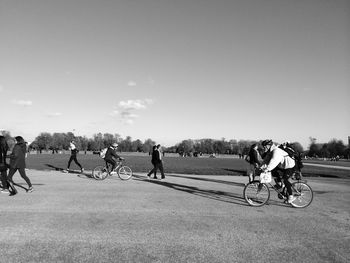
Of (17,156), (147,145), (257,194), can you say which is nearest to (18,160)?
(17,156)

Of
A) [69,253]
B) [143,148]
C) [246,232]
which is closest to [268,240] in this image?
[246,232]

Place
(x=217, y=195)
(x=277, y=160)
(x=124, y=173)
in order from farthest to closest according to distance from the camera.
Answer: (x=124, y=173)
(x=217, y=195)
(x=277, y=160)

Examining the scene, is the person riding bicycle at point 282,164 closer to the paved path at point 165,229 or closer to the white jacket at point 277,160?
the white jacket at point 277,160

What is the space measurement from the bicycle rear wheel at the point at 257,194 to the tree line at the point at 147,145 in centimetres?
13098

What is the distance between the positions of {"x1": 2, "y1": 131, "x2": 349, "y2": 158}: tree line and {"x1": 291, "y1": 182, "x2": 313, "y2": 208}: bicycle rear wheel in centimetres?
13088

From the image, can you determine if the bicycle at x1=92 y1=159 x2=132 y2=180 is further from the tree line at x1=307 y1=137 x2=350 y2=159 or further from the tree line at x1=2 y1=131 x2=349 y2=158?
the tree line at x1=307 y1=137 x2=350 y2=159

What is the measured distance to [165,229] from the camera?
5801mm

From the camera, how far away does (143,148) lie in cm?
17800

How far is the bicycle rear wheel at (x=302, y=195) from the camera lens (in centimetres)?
844

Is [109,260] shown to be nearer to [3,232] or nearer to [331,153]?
[3,232]

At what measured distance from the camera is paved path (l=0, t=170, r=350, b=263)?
14.8ft

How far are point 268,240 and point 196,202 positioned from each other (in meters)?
3.50

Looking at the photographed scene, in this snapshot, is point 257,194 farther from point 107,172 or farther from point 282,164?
point 107,172

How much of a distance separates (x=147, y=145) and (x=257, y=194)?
17574 centimetres
